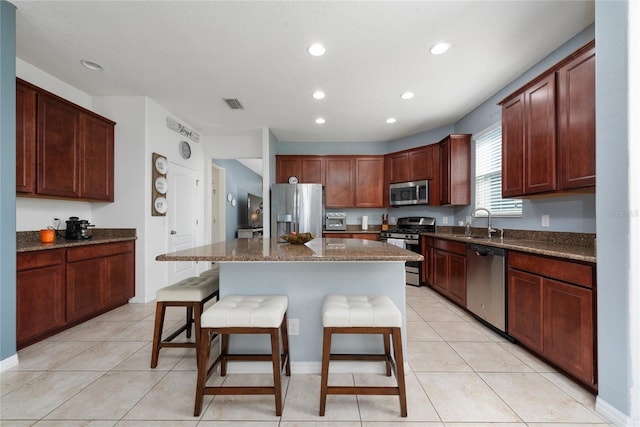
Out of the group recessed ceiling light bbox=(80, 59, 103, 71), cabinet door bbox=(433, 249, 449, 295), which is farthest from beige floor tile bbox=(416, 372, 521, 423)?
recessed ceiling light bbox=(80, 59, 103, 71)

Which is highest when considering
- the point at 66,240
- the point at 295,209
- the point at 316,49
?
the point at 316,49

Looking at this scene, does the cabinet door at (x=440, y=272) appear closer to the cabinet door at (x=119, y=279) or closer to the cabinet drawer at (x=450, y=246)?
the cabinet drawer at (x=450, y=246)

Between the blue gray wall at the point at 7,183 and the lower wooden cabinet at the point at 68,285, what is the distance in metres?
0.31

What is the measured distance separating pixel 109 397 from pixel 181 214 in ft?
10.0

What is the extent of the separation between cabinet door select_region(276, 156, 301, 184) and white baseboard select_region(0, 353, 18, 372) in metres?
4.04

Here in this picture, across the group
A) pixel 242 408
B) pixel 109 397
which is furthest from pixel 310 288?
pixel 109 397

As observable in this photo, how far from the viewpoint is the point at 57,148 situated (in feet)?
9.04

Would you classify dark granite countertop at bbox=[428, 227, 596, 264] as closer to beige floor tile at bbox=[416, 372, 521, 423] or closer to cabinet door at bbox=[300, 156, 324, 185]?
beige floor tile at bbox=[416, 372, 521, 423]

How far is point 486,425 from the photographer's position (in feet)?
4.74

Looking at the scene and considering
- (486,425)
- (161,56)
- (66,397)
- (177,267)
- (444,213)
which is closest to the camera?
(486,425)

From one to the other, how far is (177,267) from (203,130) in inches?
98.3

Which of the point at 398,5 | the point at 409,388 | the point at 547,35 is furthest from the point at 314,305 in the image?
the point at 547,35

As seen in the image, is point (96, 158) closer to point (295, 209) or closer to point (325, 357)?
point (295, 209)

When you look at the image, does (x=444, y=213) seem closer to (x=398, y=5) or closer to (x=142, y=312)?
(x=398, y=5)
